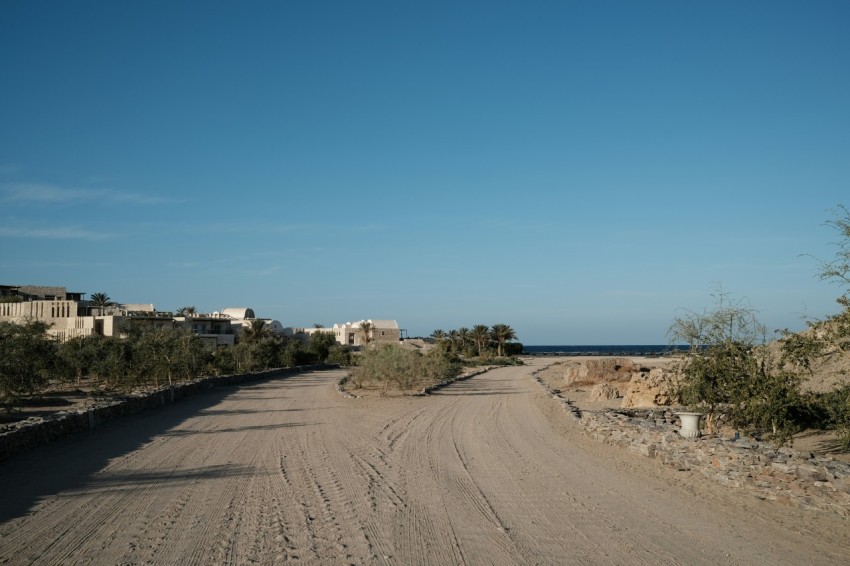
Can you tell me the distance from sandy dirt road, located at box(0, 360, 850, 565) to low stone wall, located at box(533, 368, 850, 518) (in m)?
0.30

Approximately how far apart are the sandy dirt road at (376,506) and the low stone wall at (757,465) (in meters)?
0.30

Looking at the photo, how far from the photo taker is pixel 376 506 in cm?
1025

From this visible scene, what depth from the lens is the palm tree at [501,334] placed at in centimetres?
9981

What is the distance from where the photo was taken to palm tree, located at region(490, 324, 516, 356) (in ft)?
327

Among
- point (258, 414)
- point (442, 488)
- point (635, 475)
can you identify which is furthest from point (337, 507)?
point (258, 414)

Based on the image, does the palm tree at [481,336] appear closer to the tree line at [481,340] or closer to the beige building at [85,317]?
the tree line at [481,340]

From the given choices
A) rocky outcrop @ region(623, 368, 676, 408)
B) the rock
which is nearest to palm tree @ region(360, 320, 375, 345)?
the rock

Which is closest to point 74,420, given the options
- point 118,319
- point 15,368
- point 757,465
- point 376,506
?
point 15,368

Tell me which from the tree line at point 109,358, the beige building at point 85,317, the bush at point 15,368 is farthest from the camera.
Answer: the beige building at point 85,317

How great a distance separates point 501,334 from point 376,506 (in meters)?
90.4

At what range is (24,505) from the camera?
10.2m

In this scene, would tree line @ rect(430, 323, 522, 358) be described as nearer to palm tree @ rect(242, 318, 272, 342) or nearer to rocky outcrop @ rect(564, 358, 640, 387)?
palm tree @ rect(242, 318, 272, 342)

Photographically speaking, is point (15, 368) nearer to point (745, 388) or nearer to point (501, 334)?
point (745, 388)

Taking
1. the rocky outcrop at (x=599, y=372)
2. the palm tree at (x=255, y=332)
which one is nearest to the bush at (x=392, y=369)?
the rocky outcrop at (x=599, y=372)
